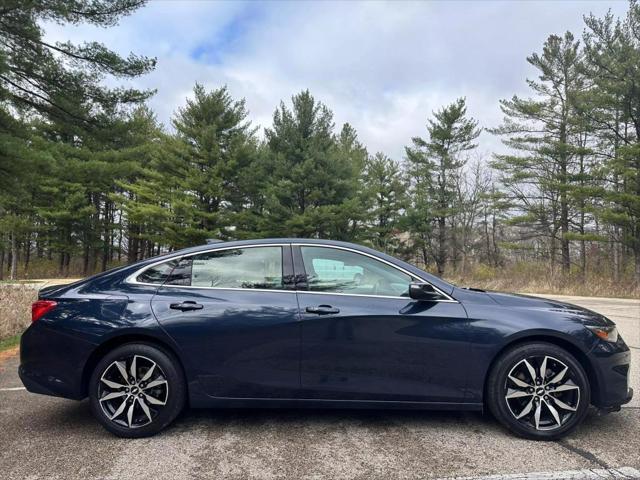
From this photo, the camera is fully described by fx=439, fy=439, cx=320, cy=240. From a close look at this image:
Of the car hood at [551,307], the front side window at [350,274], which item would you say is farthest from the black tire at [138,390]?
the car hood at [551,307]

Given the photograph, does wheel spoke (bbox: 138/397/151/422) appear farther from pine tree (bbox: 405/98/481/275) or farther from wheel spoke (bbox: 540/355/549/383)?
pine tree (bbox: 405/98/481/275)

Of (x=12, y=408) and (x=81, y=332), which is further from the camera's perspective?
(x=12, y=408)

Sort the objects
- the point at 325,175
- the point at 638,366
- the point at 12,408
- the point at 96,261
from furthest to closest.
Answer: the point at 96,261
the point at 325,175
the point at 638,366
the point at 12,408

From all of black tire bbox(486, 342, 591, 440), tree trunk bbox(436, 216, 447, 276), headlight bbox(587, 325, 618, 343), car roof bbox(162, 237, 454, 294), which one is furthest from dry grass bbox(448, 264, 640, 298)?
car roof bbox(162, 237, 454, 294)

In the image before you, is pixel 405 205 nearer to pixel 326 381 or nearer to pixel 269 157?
pixel 269 157

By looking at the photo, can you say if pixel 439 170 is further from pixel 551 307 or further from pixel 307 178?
pixel 551 307

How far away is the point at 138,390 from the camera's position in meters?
3.26

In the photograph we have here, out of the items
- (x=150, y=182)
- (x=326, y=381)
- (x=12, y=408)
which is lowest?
(x=12, y=408)

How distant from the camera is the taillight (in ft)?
11.0

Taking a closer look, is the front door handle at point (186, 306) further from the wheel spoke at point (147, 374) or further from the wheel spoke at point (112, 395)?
the wheel spoke at point (112, 395)

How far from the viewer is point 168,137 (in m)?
30.4

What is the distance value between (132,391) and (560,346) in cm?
324

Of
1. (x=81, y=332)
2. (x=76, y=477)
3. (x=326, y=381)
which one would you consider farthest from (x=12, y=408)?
(x=326, y=381)

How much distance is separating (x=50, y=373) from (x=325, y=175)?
2483 cm
